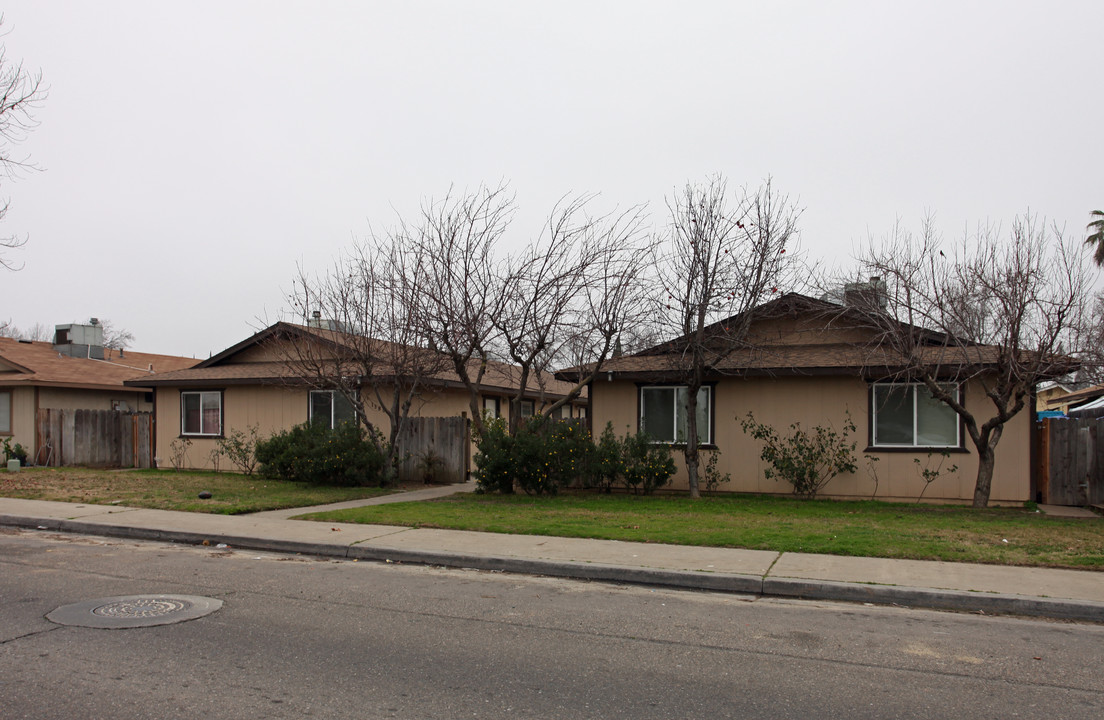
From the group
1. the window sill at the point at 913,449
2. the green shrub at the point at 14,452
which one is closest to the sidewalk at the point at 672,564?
the window sill at the point at 913,449

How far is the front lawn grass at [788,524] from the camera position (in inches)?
399

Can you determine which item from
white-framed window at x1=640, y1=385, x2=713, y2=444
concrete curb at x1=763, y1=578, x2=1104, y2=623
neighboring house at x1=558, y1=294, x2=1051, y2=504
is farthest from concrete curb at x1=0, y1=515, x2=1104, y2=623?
white-framed window at x1=640, y1=385, x2=713, y2=444

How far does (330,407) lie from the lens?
21.2 meters

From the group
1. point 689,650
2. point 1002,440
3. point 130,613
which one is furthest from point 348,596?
point 1002,440

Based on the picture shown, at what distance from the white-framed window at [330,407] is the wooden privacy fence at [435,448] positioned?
1.50 metres

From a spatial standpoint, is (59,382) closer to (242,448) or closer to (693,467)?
(242,448)

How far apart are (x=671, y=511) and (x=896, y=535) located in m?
3.99

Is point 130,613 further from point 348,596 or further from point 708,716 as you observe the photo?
point 708,716

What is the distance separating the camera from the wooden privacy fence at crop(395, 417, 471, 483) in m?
20.3

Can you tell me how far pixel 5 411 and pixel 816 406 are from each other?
→ 23.0m

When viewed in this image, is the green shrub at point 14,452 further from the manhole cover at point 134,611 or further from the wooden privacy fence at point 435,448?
the manhole cover at point 134,611

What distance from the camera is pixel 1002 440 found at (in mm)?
16078

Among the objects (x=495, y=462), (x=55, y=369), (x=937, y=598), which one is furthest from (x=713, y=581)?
(x=55, y=369)

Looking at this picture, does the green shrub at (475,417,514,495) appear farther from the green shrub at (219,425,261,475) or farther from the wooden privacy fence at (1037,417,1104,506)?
the wooden privacy fence at (1037,417,1104,506)
